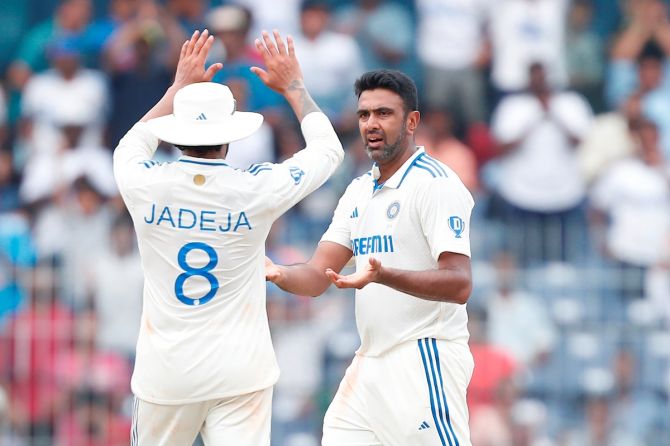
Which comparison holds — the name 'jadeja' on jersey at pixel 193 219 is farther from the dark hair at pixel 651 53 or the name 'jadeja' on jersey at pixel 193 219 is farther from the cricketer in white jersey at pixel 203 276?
the dark hair at pixel 651 53

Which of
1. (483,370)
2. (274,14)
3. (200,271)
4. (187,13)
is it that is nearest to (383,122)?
(200,271)

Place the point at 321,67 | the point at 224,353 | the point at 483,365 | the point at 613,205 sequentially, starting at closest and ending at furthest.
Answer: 1. the point at 224,353
2. the point at 483,365
3. the point at 613,205
4. the point at 321,67

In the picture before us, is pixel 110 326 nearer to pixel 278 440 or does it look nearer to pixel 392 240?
pixel 278 440

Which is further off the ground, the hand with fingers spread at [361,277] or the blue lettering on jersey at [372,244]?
the blue lettering on jersey at [372,244]

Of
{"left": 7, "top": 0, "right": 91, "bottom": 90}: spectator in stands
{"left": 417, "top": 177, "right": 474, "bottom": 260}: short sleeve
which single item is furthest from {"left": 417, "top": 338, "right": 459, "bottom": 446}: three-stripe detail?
{"left": 7, "top": 0, "right": 91, "bottom": 90}: spectator in stands

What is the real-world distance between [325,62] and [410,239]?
775cm

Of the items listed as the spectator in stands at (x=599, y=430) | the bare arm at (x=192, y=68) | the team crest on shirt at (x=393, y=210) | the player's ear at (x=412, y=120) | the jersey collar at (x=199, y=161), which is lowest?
the spectator in stands at (x=599, y=430)

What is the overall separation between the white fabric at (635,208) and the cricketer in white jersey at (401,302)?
6183 millimetres

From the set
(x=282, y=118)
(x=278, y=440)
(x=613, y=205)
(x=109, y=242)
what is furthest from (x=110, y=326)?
(x=613, y=205)

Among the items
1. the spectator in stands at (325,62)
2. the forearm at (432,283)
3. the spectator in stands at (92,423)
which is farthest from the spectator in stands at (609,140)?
the forearm at (432,283)

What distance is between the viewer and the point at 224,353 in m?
Result: 7.08

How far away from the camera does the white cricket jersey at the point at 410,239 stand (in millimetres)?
7277

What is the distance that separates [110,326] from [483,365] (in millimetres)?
3274

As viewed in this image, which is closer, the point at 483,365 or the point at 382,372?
the point at 382,372
